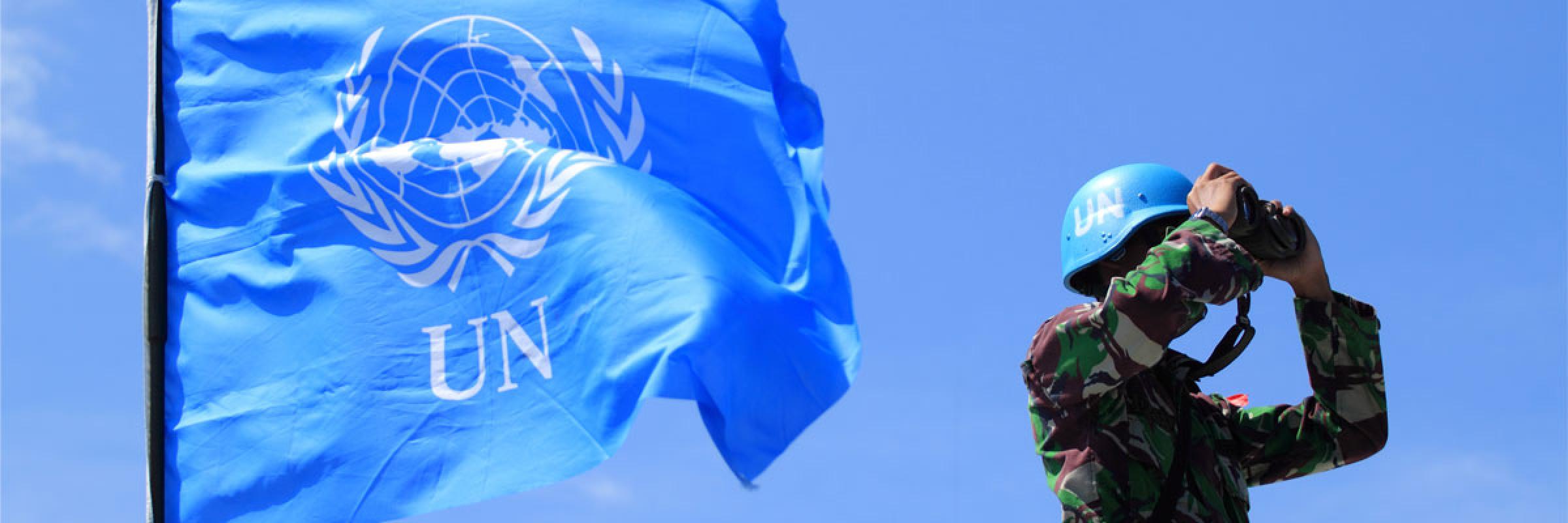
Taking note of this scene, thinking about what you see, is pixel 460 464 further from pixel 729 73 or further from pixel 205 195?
pixel 729 73

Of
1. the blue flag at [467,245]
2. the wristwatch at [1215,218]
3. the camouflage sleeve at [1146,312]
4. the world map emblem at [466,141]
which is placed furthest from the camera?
the world map emblem at [466,141]

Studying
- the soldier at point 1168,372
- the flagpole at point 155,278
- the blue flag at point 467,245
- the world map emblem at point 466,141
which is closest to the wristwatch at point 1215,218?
the soldier at point 1168,372

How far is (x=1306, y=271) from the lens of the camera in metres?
5.80

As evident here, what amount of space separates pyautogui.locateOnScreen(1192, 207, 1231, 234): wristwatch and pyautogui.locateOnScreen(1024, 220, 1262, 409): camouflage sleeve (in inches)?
0.7

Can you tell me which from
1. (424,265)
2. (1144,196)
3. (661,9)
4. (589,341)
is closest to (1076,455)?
(1144,196)

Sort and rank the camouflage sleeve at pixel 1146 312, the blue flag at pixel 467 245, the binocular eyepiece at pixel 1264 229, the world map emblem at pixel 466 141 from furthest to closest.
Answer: the world map emblem at pixel 466 141, the blue flag at pixel 467 245, the binocular eyepiece at pixel 1264 229, the camouflage sleeve at pixel 1146 312

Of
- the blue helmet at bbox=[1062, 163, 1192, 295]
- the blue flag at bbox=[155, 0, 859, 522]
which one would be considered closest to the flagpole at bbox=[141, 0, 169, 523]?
the blue flag at bbox=[155, 0, 859, 522]

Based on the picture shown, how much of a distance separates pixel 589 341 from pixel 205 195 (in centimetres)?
187

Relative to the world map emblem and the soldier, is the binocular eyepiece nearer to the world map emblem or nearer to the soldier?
the soldier

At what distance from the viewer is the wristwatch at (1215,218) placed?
5.28m

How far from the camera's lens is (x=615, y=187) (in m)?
8.10

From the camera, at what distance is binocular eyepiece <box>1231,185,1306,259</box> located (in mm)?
5391

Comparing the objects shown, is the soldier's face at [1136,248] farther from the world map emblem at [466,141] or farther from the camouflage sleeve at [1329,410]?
the world map emblem at [466,141]

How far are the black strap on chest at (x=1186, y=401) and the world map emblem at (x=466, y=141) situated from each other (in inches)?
123
